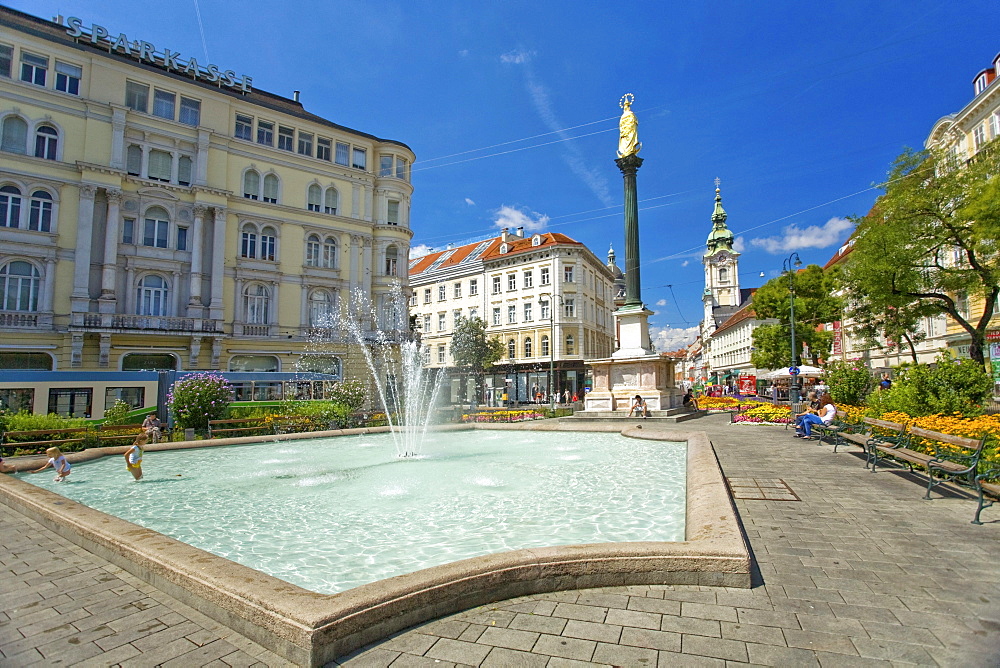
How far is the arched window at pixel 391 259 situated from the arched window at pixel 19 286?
18.9m

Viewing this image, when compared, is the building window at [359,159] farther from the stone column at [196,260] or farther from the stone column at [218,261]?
the stone column at [196,260]

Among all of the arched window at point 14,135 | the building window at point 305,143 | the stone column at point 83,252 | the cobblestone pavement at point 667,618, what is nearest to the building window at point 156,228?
the stone column at point 83,252

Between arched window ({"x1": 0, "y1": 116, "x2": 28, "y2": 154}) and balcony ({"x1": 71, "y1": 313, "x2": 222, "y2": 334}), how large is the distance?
871cm

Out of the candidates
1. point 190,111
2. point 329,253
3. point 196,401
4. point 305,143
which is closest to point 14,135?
point 190,111

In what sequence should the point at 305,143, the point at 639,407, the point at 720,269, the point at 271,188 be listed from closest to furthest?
the point at 639,407 < the point at 271,188 < the point at 305,143 < the point at 720,269

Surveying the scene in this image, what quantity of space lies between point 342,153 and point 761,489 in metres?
35.6

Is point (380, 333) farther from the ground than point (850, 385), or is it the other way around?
point (380, 333)

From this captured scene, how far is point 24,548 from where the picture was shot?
17.9ft

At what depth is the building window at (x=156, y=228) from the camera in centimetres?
2886

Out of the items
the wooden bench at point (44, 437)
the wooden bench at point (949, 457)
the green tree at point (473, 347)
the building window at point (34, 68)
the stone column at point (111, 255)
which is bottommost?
the wooden bench at point (44, 437)

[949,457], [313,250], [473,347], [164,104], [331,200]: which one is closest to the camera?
[949,457]

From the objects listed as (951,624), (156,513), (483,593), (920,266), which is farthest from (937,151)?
(156,513)

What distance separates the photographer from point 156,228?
2917cm

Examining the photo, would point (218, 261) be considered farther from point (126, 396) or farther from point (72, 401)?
point (72, 401)
